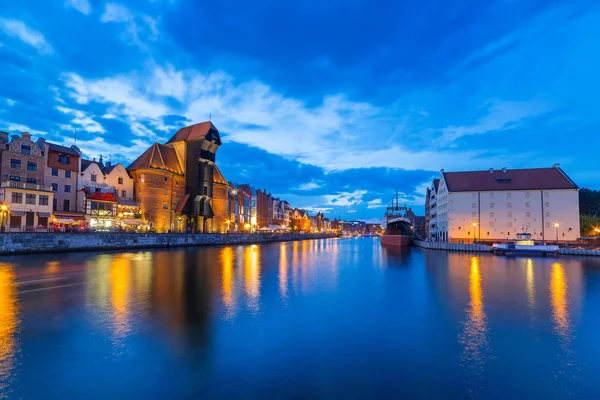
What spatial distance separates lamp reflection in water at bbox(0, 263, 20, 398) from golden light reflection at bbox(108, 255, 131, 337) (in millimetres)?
2648

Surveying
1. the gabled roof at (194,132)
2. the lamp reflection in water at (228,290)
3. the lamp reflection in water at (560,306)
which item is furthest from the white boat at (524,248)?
the gabled roof at (194,132)

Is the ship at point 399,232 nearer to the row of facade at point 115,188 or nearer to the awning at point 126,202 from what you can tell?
the row of facade at point 115,188

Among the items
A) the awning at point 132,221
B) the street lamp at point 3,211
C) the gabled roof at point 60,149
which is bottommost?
the awning at point 132,221

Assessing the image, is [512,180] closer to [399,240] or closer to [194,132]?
[399,240]

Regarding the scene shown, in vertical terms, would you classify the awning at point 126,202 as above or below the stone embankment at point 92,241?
above

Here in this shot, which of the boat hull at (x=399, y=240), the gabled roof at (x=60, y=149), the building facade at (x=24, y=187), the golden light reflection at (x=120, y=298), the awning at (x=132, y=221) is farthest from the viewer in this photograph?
the boat hull at (x=399, y=240)

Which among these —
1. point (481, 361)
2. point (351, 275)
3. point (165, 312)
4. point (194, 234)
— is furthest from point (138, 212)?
point (481, 361)

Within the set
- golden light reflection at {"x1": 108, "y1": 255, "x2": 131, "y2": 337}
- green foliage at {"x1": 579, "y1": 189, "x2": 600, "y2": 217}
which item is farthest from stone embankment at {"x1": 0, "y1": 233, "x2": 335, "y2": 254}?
green foliage at {"x1": 579, "y1": 189, "x2": 600, "y2": 217}

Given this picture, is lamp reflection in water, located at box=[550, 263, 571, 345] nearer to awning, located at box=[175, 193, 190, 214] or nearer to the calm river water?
the calm river water

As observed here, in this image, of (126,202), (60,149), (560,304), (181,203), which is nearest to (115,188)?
(126,202)

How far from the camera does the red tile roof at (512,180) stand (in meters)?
57.1

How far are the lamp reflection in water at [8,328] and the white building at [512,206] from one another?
61622 millimetres

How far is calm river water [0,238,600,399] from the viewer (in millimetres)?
7301

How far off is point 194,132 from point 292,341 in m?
67.2
